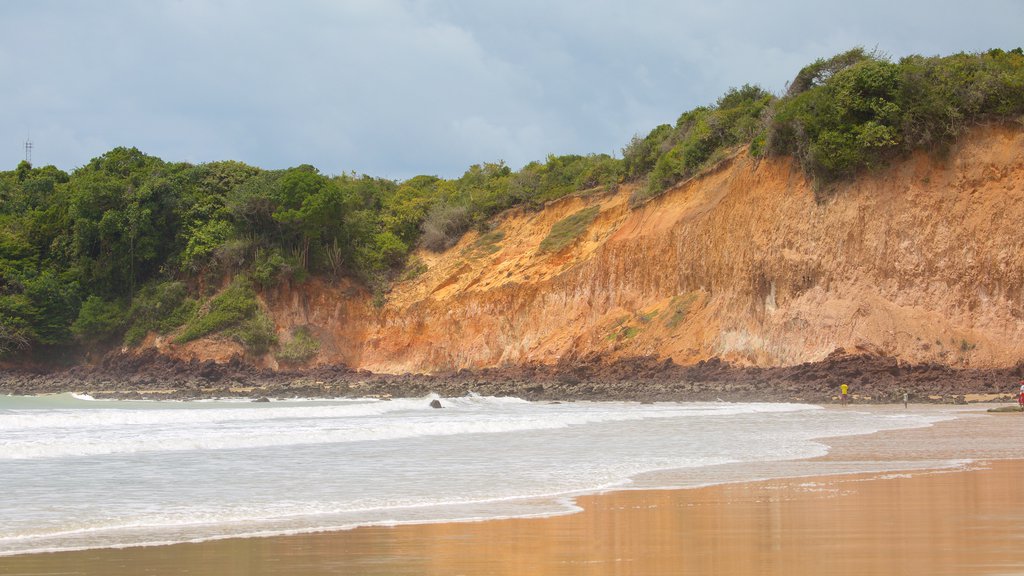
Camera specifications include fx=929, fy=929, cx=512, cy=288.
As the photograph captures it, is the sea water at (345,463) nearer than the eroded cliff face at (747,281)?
Yes

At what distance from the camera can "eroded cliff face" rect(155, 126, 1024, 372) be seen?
2991 centimetres

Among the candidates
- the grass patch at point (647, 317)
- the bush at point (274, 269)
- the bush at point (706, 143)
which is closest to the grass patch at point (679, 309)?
the grass patch at point (647, 317)

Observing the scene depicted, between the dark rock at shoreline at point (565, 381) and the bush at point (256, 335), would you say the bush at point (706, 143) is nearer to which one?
the dark rock at shoreline at point (565, 381)

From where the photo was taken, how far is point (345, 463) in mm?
13734

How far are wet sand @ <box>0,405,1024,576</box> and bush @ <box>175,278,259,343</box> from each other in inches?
1533

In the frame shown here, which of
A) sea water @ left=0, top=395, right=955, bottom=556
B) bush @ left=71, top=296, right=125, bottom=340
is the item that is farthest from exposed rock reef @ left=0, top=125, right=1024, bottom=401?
sea water @ left=0, top=395, right=955, bottom=556

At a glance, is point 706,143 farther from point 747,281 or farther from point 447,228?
point 447,228

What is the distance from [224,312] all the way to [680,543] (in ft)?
137

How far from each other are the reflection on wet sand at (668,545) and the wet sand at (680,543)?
0.5 inches

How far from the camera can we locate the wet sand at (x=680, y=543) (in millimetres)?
6371

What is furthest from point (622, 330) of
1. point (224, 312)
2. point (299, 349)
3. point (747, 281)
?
point (224, 312)

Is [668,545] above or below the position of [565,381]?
below

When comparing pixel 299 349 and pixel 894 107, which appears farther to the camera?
pixel 299 349


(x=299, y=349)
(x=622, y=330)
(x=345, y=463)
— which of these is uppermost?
(x=622, y=330)
